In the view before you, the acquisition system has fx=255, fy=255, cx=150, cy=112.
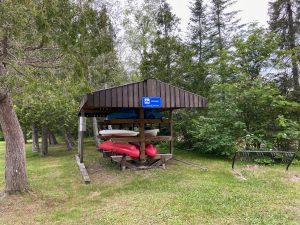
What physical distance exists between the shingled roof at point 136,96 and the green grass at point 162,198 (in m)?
1.95

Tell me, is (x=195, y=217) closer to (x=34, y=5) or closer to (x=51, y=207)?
(x=51, y=207)

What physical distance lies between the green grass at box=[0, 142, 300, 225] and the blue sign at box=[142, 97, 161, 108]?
1.91m

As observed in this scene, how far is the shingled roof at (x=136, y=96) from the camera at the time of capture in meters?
6.72

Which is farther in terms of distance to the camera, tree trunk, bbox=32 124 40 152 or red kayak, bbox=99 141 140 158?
tree trunk, bbox=32 124 40 152

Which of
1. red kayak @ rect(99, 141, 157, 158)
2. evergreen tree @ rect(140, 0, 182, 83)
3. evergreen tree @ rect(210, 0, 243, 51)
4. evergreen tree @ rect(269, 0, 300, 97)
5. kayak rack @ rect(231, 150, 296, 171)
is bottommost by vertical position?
kayak rack @ rect(231, 150, 296, 171)

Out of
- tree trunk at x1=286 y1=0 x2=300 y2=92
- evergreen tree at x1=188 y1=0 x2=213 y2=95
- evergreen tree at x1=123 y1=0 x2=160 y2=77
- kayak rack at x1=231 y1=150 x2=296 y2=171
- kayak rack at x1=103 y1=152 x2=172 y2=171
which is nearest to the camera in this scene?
kayak rack at x1=103 y1=152 x2=172 y2=171

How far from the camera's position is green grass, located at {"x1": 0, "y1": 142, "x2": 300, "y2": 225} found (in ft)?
13.0

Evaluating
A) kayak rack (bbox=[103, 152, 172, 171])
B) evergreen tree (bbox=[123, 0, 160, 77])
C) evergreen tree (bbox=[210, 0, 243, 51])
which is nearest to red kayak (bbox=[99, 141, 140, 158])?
kayak rack (bbox=[103, 152, 172, 171])

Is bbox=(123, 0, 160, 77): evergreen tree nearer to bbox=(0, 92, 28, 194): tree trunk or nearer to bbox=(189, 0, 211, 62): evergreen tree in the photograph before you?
bbox=(189, 0, 211, 62): evergreen tree

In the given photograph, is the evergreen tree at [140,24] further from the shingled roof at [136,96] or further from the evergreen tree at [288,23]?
the shingled roof at [136,96]

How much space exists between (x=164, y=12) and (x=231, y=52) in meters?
3.81

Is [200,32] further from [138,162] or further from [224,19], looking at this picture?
[138,162]

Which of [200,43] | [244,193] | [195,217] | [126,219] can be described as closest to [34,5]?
[126,219]

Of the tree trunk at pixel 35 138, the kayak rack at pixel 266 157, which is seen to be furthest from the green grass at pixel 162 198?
the tree trunk at pixel 35 138
